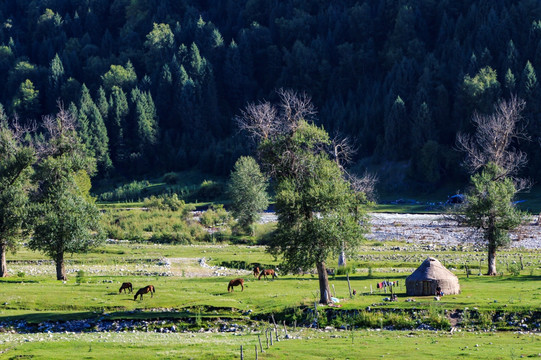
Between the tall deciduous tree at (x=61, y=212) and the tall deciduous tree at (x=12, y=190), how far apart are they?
1676 millimetres

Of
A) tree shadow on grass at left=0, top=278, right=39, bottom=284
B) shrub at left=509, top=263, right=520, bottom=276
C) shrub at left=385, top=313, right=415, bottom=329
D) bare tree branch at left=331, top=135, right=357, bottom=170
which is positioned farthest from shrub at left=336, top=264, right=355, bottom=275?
tree shadow on grass at left=0, top=278, right=39, bottom=284

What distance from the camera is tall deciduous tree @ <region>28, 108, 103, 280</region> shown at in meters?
73.1

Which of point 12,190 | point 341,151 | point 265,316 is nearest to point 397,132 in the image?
point 341,151

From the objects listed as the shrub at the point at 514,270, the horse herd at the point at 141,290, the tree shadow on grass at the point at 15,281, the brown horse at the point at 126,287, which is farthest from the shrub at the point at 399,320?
the tree shadow on grass at the point at 15,281

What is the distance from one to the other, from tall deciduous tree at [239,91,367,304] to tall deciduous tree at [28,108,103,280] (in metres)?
24.6

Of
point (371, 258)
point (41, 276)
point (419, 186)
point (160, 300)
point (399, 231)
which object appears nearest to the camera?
point (160, 300)

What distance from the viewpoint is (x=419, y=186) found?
558ft

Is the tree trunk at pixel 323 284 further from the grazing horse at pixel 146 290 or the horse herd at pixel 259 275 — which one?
the grazing horse at pixel 146 290

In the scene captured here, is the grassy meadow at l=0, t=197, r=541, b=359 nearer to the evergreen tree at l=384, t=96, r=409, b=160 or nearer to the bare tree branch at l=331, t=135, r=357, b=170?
the bare tree branch at l=331, t=135, r=357, b=170

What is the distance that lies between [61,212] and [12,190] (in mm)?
6832

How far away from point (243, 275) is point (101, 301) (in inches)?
819

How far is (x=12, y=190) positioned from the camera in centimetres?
7725

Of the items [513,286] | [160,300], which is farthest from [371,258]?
[160,300]

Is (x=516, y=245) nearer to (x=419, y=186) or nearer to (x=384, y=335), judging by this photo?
(x=384, y=335)
